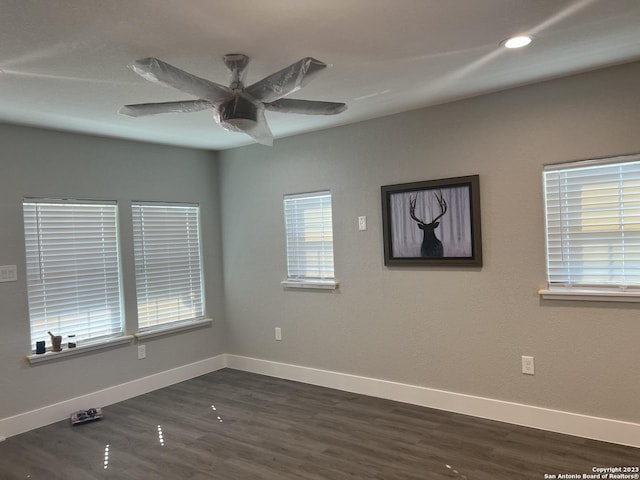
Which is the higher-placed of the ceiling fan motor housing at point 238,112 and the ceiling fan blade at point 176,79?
the ceiling fan blade at point 176,79

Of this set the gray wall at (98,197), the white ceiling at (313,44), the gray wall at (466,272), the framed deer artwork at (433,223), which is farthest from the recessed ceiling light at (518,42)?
the gray wall at (98,197)

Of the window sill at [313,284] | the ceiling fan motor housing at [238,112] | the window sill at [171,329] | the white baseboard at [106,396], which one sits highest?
the ceiling fan motor housing at [238,112]

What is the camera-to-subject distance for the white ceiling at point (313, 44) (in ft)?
6.54

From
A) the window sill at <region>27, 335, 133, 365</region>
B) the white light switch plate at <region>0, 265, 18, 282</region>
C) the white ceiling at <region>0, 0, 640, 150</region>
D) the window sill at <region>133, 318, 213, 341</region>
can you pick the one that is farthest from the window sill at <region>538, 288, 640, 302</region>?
the white light switch plate at <region>0, 265, 18, 282</region>

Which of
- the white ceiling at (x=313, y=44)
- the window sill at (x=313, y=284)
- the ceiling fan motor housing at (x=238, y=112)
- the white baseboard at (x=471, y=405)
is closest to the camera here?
the white ceiling at (x=313, y=44)

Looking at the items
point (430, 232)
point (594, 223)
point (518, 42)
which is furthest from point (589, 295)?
point (518, 42)

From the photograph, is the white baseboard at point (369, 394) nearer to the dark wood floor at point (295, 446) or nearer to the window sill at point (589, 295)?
the dark wood floor at point (295, 446)

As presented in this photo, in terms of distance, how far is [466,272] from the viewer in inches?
139

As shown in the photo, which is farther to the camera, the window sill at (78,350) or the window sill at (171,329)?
the window sill at (171,329)

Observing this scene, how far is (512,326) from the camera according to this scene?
335 centimetres

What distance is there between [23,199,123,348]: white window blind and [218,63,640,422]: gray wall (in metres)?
1.38

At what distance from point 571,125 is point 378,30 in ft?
5.31

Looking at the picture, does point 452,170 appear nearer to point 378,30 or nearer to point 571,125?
point 571,125

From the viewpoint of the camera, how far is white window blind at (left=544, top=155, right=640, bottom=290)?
2928mm
